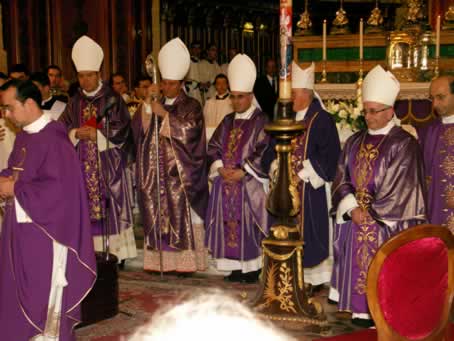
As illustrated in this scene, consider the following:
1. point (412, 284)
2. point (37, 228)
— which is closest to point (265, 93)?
point (37, 228)

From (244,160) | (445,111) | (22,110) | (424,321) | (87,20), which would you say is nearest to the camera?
(424,321)

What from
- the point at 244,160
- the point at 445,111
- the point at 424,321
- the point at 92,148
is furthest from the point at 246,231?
the point at 424,321

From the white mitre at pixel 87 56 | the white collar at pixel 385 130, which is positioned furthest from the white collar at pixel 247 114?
the white collar at pixel 385 130

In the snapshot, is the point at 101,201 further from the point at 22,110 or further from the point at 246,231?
the point at 22,110

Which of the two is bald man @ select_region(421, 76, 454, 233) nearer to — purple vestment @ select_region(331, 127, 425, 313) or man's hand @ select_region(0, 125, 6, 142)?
purple vestment @ select_region(331, 127, 425, 313)

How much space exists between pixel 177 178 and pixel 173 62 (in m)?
1.11

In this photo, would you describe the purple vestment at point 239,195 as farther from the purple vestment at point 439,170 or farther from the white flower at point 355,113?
the purple vestment at point 439,170

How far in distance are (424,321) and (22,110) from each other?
2.89 meters

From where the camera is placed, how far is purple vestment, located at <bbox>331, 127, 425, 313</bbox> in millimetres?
5324

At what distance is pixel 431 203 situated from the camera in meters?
5.91

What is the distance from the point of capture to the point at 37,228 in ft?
15.6

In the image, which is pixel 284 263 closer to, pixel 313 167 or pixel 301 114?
pixel 313 167

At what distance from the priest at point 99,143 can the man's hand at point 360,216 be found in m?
2.64

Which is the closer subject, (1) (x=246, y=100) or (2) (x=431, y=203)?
(2) (x=431, y=203)
